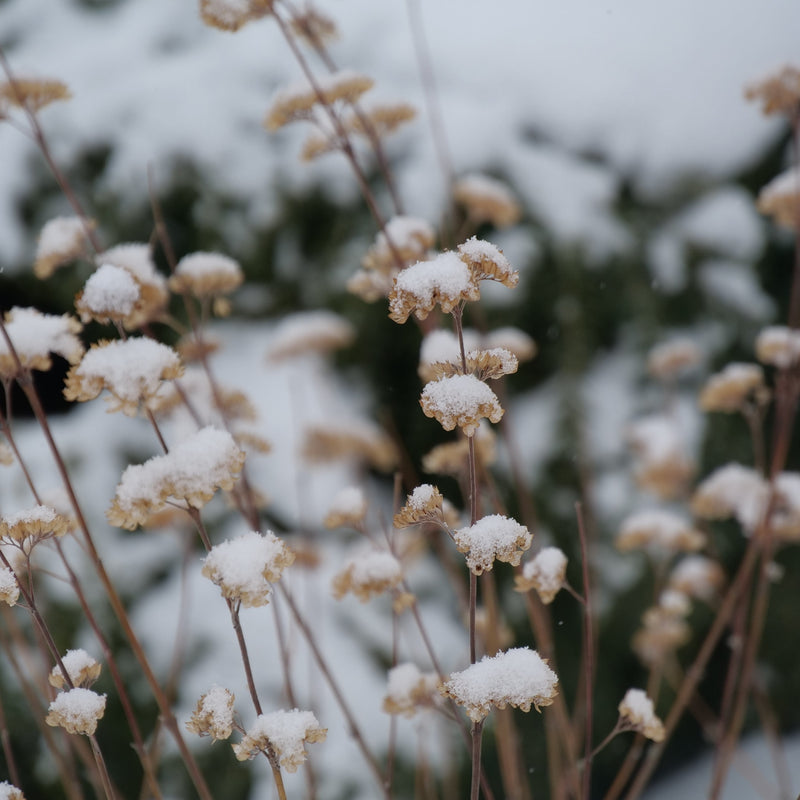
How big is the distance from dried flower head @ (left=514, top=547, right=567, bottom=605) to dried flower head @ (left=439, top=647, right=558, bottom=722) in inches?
3.0

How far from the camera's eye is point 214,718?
284 millimetres

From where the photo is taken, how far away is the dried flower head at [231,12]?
499mm

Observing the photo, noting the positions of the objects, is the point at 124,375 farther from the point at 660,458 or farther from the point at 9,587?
the point at 660,458

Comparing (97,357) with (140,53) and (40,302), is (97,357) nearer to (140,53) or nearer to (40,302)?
(40,302)

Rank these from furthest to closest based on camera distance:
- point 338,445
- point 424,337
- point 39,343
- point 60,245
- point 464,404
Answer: point 424,337 → point 338,445 → point 60,245 → point 39,343 → point 464,404

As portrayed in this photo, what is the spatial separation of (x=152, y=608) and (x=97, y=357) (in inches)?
32.0

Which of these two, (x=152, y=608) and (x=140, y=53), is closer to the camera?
(x=152, y=608)

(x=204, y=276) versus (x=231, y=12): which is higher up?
(x=231, y=12)

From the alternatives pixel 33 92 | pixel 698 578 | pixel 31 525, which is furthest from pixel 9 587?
pixel 698 578

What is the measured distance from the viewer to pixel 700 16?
128 centimetres

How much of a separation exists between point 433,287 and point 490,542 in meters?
0.11

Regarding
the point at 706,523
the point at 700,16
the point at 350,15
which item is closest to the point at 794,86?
the point at 706,523

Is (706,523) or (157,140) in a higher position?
(157,140)

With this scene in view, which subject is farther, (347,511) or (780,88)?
(780,88)
